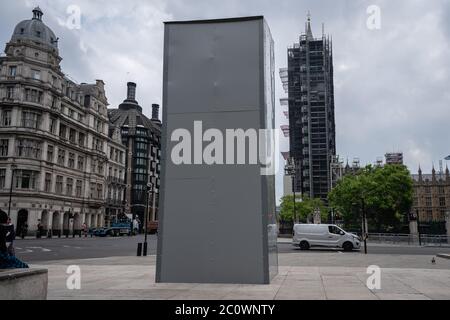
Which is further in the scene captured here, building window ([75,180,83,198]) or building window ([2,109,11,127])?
building window ([75,180,83,198])

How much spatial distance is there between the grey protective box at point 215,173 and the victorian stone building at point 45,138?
43.6 m

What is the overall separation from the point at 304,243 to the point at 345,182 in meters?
37.0

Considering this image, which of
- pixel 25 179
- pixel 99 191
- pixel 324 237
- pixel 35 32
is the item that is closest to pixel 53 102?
pixel 35 32

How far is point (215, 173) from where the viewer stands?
34.4 feet

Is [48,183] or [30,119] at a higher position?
[30,119]

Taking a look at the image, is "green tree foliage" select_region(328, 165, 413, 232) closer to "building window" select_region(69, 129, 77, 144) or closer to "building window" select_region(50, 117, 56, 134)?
"building window" select_region(50, 117, 56, 134)

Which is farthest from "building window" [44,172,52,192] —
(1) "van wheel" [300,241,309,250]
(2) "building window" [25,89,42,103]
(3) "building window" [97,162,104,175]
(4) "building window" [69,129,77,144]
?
(1) "van wheel" [300,241,309,250]

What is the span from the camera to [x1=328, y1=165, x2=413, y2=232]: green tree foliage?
59188 millimetres

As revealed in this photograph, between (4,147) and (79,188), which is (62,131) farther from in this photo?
(4,147)

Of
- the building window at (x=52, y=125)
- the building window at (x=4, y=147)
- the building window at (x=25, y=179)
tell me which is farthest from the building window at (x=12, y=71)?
the building window at (x=25, y=179)

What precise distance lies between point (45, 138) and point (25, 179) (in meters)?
6.45

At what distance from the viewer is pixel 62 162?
66.9 m

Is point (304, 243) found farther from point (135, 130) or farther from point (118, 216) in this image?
point (135, 130)

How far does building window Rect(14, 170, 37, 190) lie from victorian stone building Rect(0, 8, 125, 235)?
0.13 metres
